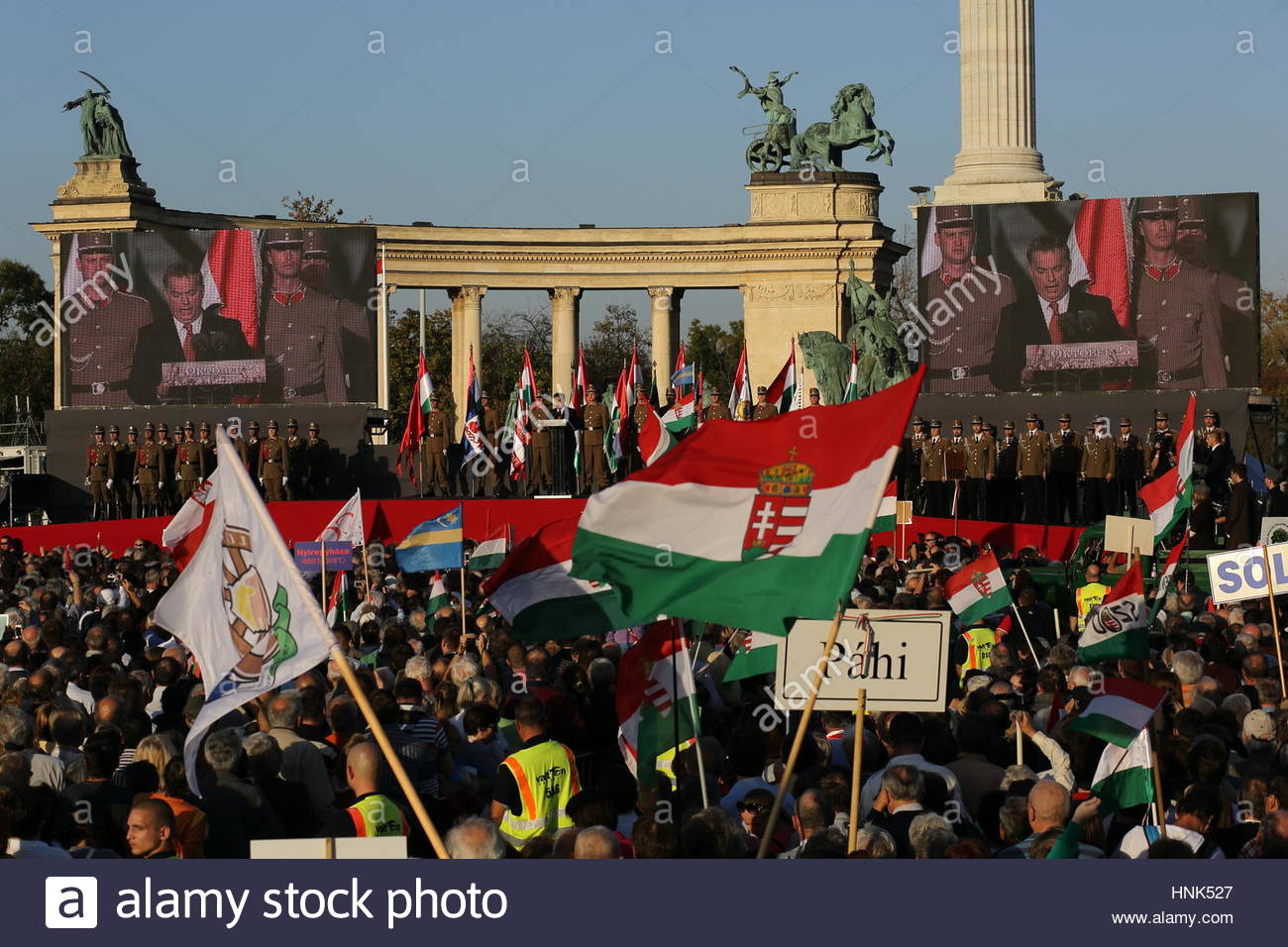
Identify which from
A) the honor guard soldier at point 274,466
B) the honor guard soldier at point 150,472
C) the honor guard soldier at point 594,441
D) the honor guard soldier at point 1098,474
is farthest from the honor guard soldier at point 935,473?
the honor guard soldier at point 150,472

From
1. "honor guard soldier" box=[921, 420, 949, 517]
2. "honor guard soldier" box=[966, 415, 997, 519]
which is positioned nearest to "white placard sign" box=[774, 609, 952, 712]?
"honor guard soldier" box=[966, 415, 997, 519]

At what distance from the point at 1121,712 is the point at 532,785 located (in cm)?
294

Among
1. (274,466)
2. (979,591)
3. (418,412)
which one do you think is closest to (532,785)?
(979,591)

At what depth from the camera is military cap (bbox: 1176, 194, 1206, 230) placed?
41.9 meters

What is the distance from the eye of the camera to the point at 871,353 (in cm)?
4744

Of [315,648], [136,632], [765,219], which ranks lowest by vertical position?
[136,632]

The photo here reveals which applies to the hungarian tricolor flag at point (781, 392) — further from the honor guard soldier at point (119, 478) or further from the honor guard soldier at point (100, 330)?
the honor guard soldier at point (100, 330)

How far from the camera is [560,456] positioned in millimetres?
41438

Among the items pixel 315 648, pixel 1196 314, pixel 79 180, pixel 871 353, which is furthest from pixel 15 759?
pixel 79 180

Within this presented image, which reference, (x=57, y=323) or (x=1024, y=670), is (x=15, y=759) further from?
(x=57, y=323)

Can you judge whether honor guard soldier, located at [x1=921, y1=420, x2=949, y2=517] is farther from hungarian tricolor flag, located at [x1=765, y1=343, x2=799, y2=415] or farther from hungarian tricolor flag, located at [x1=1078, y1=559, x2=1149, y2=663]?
hungarian tricolor flag, located at [x1=1078, y1=559, x2=1149, y2=663]

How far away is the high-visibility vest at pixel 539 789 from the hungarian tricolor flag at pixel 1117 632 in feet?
12.7
